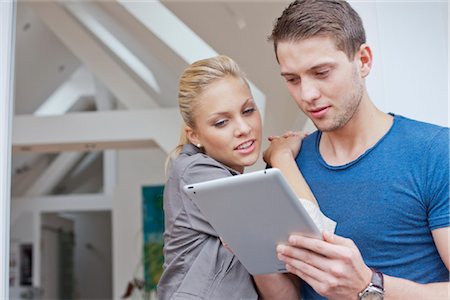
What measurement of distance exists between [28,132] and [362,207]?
5.01 m

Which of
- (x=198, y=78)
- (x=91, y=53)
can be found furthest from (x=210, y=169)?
(x=91, y=53)

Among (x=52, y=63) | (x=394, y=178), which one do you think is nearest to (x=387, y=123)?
(x=394, y=178)

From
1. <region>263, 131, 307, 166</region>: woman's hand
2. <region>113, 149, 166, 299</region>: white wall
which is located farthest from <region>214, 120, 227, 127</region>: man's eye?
<region>113, 149, 166, 299</region>: white wall

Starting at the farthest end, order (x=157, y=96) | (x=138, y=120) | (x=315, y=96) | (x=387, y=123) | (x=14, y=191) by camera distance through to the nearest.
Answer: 1. (x=14, y=191)
2. (x=157, y=96)
3. (x=138, y=120)
4. (x=387, y=123)
5. (x=315, y=96)

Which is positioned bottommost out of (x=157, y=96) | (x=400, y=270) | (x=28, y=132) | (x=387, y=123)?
(x=400, y=270)

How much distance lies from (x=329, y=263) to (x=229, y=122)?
55 cm

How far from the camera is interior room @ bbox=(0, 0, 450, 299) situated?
180cm

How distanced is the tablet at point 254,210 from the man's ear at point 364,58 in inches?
14.7

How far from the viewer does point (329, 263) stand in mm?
1195

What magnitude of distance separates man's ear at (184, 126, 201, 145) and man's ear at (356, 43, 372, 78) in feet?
1.60

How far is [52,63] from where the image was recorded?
898 centimetres

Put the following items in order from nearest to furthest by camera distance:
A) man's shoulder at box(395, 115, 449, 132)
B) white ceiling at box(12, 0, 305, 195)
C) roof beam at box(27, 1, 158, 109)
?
man's shoulder at box(395, 115, 449, 132), white ceiling at box(12, 0, 305, 195), roof beam at box(27, 1, 158, 109)

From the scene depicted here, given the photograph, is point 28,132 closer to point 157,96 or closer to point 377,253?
point 157,96

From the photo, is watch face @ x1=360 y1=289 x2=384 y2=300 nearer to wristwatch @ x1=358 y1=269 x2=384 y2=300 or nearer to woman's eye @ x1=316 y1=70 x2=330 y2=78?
wristwatch @ x1=358 y1=269 x2=384 y2=300
